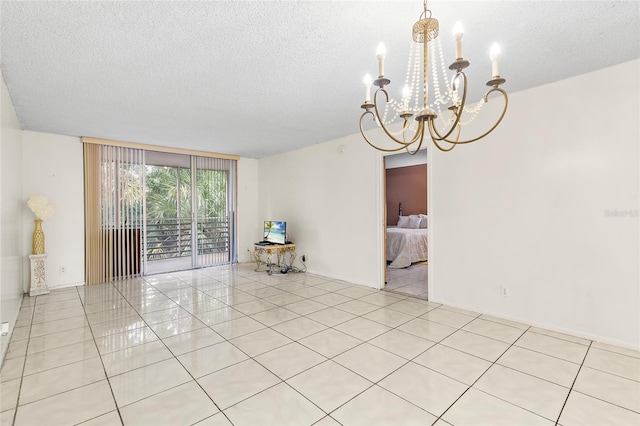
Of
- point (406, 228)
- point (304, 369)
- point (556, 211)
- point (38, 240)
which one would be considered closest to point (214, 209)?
point (38, 240)

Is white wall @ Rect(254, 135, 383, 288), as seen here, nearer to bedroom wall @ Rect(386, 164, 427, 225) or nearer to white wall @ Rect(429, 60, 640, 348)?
white wall @ Rect(429, 60, 640, 348)

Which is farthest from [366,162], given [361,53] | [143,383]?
[143,383]

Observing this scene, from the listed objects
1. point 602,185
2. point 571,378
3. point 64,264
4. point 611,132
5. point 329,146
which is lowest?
point 571,378

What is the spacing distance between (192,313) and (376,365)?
88.6 inches

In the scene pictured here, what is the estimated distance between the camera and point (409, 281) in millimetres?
4867

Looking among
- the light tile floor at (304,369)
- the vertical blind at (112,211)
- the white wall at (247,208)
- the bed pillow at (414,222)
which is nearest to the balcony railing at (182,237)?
the white wall at (247,208)

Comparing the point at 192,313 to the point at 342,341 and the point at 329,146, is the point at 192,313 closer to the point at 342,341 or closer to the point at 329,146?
the point at 342,341

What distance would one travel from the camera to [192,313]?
11.4 feet

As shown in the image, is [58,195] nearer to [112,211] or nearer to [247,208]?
[112,211]

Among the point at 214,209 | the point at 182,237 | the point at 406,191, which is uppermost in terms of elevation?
the point at 406,191

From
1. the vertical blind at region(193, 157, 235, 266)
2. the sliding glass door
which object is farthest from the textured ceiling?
the vertical blind at region(193, 157, 235, 266)

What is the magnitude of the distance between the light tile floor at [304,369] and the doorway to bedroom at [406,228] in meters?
1.22

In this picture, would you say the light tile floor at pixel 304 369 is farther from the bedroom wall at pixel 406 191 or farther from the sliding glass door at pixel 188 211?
the bedroom wall at pixel 406 191

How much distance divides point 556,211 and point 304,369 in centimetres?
271
